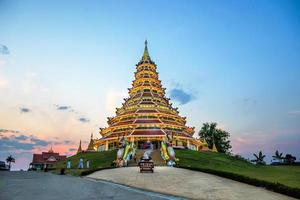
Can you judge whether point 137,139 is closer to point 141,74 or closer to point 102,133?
point 102,133

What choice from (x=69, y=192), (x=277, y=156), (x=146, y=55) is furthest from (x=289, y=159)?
(x=69, y=192)

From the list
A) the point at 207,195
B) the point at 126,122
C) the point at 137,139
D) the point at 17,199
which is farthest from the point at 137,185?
the point at 126,122

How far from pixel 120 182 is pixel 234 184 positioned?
6.96m

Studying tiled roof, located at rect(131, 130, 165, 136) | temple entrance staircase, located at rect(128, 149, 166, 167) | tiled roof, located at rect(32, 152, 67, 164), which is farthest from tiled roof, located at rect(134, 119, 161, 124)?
tiled roof, located at rect(32, 152, 67, 164)

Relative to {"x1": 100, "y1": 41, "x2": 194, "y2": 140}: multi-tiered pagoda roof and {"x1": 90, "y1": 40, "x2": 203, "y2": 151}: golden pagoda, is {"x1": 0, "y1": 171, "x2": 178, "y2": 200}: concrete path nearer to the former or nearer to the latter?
{"x1": 90, "y1": 40, "x2": 203, "y2": 151}: golden pagoda

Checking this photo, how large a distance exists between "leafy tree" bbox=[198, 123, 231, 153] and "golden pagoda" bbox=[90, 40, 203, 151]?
1067cm

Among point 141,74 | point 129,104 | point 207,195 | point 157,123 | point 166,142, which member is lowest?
point 207,195

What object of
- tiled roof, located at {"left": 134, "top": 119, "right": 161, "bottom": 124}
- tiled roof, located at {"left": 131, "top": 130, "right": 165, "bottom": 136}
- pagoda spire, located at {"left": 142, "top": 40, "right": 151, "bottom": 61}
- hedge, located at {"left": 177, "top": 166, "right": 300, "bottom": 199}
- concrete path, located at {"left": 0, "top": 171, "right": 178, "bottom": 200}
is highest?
pagoda spire, located at {"left": 142, "top": 40, "right": 151, "bottom": 61}

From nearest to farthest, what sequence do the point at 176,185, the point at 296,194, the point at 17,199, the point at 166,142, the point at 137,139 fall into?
the point at 17,199
the point at 296,194
the point at 176,185
the point at 166,142
the point at 137,139

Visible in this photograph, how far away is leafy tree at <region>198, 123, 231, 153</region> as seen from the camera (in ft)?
221

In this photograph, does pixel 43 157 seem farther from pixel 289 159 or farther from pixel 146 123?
pixel 289 159

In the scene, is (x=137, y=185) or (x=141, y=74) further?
(x=141, y=74)

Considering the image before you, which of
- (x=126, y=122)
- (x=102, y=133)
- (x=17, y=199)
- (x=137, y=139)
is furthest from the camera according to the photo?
(x=102, y=133)

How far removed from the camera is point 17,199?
391 inches
